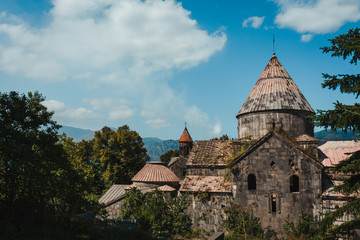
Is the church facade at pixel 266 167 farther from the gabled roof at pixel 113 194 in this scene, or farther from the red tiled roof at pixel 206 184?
the gabled roof at pixel 113 194

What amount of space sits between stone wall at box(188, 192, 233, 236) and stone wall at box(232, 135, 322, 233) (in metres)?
1.09

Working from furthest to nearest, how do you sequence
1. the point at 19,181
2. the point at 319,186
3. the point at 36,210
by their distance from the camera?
1. the point at 319,186
2. the point at 19,181
3. the point at 36,210

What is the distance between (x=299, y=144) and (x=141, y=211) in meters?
12.2

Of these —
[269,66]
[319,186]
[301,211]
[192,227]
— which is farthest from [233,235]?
[269,66]

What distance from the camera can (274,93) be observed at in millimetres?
20953

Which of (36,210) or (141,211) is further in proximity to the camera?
(141,211)

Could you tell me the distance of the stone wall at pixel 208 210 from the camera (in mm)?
19095

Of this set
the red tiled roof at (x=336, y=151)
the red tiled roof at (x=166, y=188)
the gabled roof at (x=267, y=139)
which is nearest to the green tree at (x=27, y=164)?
the red tiled roof at (x=166, y=188)

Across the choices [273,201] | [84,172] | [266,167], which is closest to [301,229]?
[273,201]

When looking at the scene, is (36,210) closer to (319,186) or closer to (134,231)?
(134,231)

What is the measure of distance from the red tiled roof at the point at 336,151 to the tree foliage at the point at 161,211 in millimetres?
10116

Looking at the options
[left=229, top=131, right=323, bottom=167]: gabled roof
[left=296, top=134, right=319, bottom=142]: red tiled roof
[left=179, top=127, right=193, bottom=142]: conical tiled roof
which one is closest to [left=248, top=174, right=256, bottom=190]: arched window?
[left=229, top=131, right=323, bottom=167]: gabled roof

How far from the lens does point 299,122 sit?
20.0 meters

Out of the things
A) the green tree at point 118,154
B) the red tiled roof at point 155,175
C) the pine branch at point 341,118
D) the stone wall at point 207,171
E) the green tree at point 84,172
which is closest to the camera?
the pine branch at point 341,118
